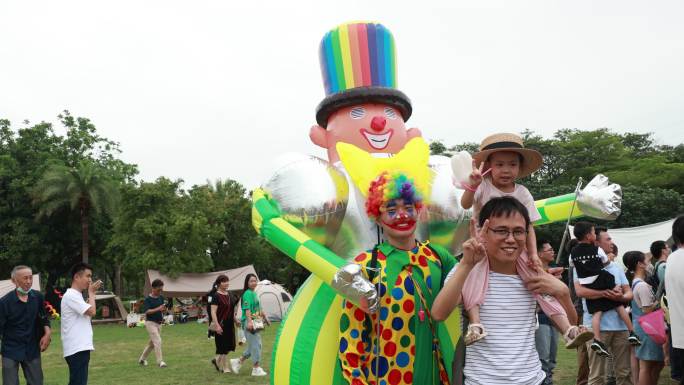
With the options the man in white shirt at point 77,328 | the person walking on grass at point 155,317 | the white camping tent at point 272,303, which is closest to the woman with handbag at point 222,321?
the person walking on grass at point 155,317

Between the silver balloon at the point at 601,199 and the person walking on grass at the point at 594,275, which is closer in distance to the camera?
the silver balloon at the point at 601,199

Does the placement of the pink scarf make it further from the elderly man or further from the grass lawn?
→ the grass lawn

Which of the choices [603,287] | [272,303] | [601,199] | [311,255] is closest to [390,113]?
[311,255]

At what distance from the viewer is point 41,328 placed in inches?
252

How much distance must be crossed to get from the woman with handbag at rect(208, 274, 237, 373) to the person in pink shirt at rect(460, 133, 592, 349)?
7.00 metres

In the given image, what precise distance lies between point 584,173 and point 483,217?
32.3m

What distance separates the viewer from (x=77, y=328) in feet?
19.7

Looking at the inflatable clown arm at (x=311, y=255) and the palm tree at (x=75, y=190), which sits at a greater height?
the palm tree at (x=75, y=190)

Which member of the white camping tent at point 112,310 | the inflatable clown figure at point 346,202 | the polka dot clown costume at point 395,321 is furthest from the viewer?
the white camping tent at point 112,310

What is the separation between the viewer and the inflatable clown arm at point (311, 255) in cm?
305

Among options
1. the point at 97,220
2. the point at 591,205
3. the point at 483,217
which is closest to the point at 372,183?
the point at 483,217

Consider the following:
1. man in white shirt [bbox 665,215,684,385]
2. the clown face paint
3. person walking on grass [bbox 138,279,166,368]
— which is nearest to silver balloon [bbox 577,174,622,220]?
man in white shirt [bbox 665,215,684,385]

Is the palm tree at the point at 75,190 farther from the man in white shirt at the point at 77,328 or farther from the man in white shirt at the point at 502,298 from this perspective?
the man in white shirt at the point at 502,298

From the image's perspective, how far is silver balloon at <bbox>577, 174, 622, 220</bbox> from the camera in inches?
152
